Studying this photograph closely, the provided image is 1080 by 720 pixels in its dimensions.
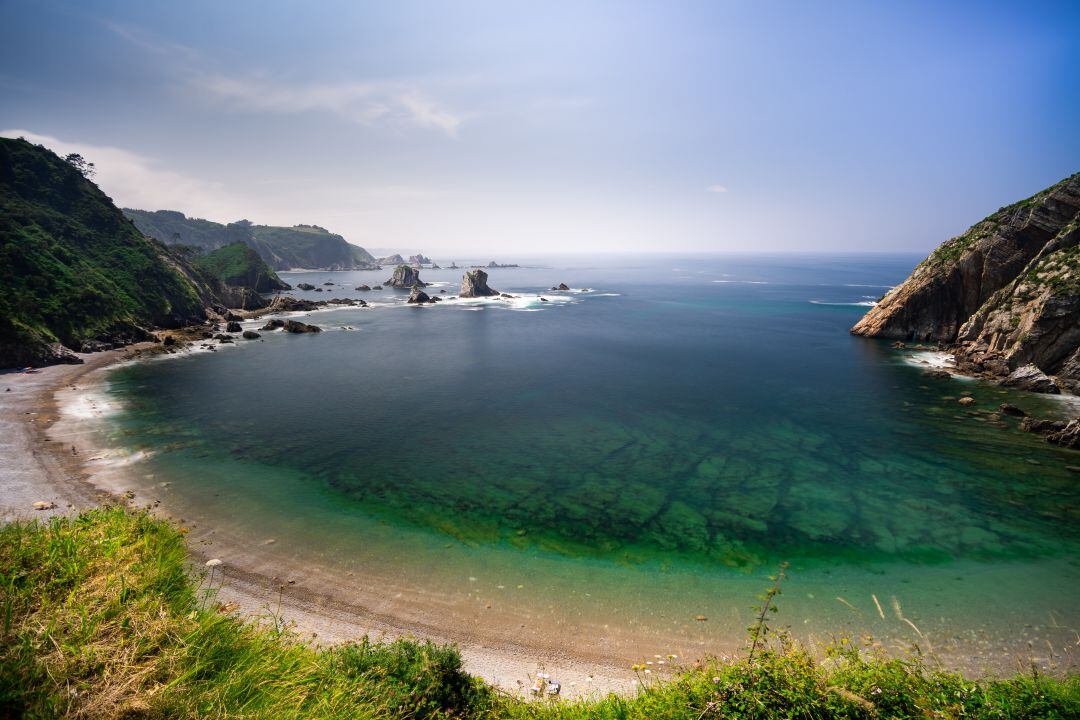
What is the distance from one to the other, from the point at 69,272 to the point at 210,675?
8077 centimetres

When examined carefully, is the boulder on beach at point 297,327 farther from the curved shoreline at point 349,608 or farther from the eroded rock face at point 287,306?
the curved shoreline at point 349,608

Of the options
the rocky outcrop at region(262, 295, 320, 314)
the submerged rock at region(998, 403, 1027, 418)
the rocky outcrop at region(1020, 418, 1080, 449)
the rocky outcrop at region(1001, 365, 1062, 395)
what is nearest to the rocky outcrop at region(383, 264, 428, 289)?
the rocky outcrop at region(262, 295, 320, 314)

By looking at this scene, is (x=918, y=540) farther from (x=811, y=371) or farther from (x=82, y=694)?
(x=811, y=371)

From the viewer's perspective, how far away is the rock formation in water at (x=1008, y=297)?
45625 millimetres

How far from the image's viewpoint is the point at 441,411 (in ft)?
134

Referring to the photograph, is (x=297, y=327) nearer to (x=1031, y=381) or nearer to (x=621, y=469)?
(x=621, y=469)

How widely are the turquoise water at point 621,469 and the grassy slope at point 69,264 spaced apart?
13411 millimetres

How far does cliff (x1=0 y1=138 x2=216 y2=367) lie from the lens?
159 feet

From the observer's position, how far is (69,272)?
189 ft

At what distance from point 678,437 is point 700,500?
33.5ft

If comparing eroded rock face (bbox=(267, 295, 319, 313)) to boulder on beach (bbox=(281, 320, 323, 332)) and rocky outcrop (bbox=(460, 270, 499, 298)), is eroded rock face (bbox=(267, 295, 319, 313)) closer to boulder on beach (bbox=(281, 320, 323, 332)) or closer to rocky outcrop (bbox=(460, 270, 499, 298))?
boulder on beach (bbox=(281, 320, 323, 332))

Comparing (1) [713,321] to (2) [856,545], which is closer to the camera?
(2) [856,545]

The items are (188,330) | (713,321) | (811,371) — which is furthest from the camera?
(713,321)

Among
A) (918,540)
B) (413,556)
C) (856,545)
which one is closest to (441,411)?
(413,556)
